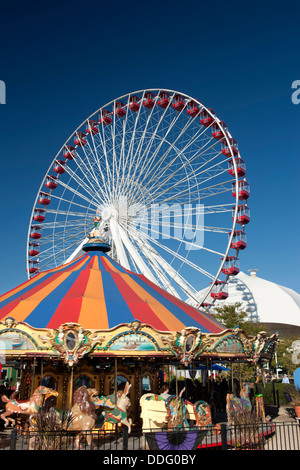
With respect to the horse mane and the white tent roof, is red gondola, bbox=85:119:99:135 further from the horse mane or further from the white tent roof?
the white tent roof

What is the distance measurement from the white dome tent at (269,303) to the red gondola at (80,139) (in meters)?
25.9

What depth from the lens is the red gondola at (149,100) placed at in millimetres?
25767

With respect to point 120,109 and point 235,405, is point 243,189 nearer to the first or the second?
point 120,109

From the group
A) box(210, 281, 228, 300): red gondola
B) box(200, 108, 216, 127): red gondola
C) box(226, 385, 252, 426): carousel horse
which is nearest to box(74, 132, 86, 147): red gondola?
box(200, 108, 216, 127): red gondola

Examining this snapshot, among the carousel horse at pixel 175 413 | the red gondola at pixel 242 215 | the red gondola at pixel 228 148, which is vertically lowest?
the carousel horse at pixel 175 413

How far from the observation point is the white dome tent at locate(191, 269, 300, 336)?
4950 cm

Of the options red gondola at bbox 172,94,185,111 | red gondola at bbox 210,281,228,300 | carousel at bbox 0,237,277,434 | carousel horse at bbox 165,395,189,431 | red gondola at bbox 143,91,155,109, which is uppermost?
red gondola at bbox 143,91,155,109

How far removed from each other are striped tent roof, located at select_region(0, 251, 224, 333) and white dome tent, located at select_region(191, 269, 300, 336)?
3266 centimetres

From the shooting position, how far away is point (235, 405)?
11.8 m

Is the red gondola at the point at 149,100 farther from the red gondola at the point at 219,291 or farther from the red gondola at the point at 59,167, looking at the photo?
the red gondola at the point at 219,291

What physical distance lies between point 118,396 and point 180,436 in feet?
9.89

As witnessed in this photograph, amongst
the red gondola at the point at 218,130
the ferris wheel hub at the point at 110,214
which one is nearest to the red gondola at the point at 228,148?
the red gondola at the point at 218,130
